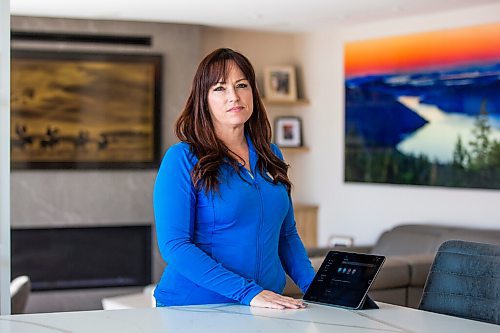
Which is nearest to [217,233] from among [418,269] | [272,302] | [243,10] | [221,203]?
[221,203]

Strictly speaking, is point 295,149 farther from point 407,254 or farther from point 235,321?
point 235,321

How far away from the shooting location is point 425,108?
7.16 metres

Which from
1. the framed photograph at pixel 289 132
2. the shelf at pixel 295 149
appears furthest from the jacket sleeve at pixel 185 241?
the framed photograph at pixel 289 132

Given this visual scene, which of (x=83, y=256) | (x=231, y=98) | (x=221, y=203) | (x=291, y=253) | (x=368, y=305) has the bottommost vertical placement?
(x=83, y=256)

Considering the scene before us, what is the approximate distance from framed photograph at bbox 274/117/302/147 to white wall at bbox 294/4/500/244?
89 millimetres

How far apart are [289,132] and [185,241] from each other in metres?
5.98

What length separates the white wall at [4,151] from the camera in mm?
2828

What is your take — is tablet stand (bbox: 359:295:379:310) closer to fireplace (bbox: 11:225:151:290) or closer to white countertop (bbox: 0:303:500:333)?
white countertop (bbox: 0:303:500:333)

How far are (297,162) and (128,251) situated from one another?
181cm

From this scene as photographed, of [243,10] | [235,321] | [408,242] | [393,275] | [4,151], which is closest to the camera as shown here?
[235,321]

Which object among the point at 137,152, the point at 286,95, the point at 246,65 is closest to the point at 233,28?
the point at 286,95

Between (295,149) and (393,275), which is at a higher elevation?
(295,149)

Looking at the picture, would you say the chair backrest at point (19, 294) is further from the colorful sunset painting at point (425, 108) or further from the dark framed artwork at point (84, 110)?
the colorful sunset painting at point (425, 108)

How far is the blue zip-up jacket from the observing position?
237cm
